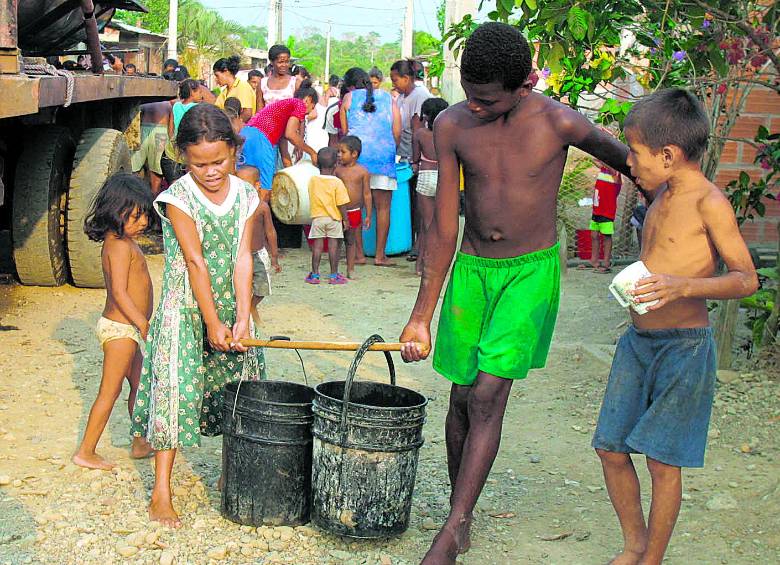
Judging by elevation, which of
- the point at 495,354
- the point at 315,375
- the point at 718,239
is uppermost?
the point at 718,239

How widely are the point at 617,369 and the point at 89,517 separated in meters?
1.98

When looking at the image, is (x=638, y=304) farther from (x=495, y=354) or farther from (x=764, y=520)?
(x=764, y=520)

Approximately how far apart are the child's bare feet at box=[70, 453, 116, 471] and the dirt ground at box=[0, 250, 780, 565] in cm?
5

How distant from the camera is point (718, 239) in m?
3.08

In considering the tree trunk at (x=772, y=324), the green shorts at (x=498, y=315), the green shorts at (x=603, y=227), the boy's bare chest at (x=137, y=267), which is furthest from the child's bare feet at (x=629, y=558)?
the green shorts at (x=603, y=227)

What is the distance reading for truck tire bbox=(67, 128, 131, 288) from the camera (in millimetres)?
7617

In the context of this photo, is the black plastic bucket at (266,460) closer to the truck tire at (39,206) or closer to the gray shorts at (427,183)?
the truck tire at (39,206)

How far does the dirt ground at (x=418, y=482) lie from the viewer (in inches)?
142

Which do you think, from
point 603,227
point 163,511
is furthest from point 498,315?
point 603,227

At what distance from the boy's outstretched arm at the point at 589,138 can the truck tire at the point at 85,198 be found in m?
4.85

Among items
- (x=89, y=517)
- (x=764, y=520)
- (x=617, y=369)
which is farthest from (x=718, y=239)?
(x=89, y=517)

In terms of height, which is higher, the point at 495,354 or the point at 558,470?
the point at 495,354

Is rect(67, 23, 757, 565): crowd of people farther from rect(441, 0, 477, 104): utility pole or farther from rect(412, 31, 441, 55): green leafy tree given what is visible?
rect(441, 0, 477, 104): utility pole

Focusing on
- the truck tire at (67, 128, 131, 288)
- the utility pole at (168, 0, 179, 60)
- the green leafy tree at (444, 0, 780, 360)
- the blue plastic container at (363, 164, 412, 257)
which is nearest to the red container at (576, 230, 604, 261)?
the blue plastic container at (363, 164, 412, 257)
